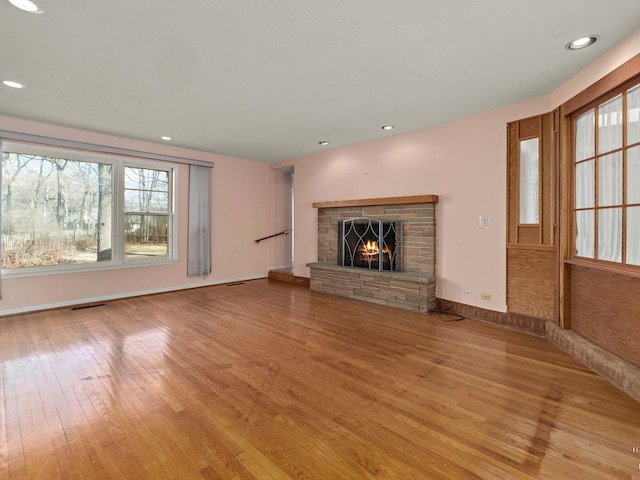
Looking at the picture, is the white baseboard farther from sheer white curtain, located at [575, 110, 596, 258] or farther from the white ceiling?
sheer white curtain, located at [575, 110, 596, 258]

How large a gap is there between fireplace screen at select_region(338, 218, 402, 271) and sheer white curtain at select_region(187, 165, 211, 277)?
8.39 ft

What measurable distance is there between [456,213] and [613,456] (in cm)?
297

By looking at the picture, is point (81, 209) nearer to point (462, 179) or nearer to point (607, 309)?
point (462, 179)

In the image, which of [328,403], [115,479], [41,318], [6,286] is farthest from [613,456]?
[6,286]

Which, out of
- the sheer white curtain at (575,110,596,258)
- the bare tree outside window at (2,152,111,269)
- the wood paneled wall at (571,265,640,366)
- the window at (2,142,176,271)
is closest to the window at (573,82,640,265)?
the sheer white curtain at (575,110,596,258)

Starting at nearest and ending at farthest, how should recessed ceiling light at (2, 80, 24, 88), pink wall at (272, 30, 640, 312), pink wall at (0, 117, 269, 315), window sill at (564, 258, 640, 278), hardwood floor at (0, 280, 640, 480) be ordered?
hardwood floor at (0, 280, 640, 480) < window sill at (564, 258, 640, 278) < recessed ceiling light at (2, 80, 24, 88) < pink wall at (272, 30, 640, 312) < pink wall at (0, 117, 269, 315)

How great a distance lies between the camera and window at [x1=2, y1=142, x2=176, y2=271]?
13.6ft

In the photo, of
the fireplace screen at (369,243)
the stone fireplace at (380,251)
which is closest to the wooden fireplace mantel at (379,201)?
the stone fireplace at (380,251)

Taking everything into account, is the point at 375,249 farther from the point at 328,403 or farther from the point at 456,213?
the point at 328,403

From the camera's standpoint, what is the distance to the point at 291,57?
255cm

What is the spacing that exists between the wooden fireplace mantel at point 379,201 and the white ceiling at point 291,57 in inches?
40.4

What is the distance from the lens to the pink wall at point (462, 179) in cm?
366

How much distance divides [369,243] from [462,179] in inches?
66.3

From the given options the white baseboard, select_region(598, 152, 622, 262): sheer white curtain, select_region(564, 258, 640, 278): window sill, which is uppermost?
select_region(598, 152, 622, 262): sheer white curtain
